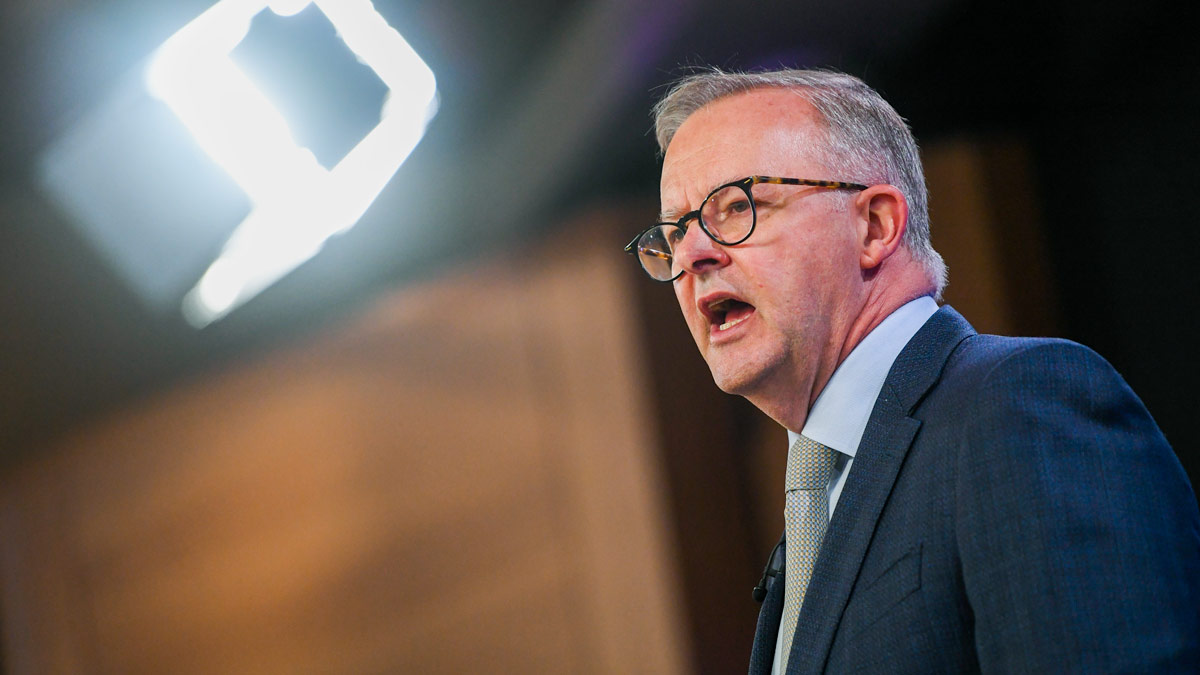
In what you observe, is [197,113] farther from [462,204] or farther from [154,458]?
[154,458]

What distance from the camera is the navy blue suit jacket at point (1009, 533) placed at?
0.85 meters

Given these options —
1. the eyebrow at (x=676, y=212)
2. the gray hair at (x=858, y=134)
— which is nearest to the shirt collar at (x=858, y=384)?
the gray hair at (x=858, y=134)

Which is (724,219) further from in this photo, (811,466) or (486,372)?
(486,372)

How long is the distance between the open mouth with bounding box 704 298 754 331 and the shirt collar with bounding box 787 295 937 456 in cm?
15

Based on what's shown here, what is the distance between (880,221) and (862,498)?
1.39 ft

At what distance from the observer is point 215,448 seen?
3660mm

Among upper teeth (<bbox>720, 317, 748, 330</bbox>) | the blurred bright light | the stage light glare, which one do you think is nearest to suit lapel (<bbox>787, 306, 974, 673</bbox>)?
upper teeth (<bbox>720, 317, 748, 330</bbox>)

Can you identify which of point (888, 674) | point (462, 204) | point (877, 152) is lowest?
point (888, 674)

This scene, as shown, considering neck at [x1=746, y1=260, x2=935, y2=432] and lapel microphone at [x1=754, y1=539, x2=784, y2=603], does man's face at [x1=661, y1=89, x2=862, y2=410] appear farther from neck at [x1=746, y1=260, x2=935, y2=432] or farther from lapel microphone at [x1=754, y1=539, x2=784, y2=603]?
lapel microphone at [x1=754, y1=539, x2=784, y2=603]

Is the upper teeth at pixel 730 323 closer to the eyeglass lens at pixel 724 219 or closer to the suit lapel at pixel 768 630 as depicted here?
the eyeglass lens at pixel 724 219

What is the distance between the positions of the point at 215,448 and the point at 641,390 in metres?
1.66

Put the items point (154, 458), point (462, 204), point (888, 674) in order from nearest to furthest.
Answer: point (888, 674) → point (462, 204) → point (154, 458)

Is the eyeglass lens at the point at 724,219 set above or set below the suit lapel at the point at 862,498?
above

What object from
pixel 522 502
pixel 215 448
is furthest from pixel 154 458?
pixel 522 502
